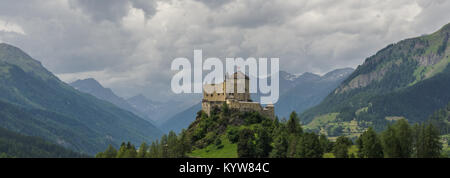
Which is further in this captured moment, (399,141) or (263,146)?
(263,146)

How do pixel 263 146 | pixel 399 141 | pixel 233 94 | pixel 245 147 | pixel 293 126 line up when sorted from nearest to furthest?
pixel 399 141
pixel 245 147
pixel 263 146
pixel 293 126
pixel 233 94

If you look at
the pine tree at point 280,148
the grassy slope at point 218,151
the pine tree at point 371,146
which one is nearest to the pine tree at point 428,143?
the pine tree at point 371,146

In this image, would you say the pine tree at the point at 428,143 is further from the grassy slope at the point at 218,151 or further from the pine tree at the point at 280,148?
the grassy slope at the point at 218,151

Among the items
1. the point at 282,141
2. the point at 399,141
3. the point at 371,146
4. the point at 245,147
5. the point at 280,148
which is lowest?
the point at 280,148

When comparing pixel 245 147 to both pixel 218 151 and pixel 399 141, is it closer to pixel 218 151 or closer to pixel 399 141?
pixel 218 151

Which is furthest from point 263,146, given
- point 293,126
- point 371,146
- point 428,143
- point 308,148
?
point 428,143

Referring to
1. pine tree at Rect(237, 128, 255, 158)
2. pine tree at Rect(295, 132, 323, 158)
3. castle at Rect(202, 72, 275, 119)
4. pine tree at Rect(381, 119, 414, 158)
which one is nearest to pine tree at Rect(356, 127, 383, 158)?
pine tree at Rect(381, 119, 414, 158)

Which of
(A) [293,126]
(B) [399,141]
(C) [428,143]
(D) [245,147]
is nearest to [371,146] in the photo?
(B) [399,141]

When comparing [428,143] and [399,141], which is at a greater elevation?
[399,141]

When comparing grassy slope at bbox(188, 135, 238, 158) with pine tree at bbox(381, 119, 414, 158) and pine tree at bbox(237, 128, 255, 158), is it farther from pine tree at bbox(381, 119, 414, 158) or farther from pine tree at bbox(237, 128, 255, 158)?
pine tree at bbox(381, 119, 414, 158)

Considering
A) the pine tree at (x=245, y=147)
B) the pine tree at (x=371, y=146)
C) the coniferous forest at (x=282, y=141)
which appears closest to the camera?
the coniferous forest at (x=282, y=141)

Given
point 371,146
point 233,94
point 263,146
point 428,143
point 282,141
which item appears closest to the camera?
point 428,143
